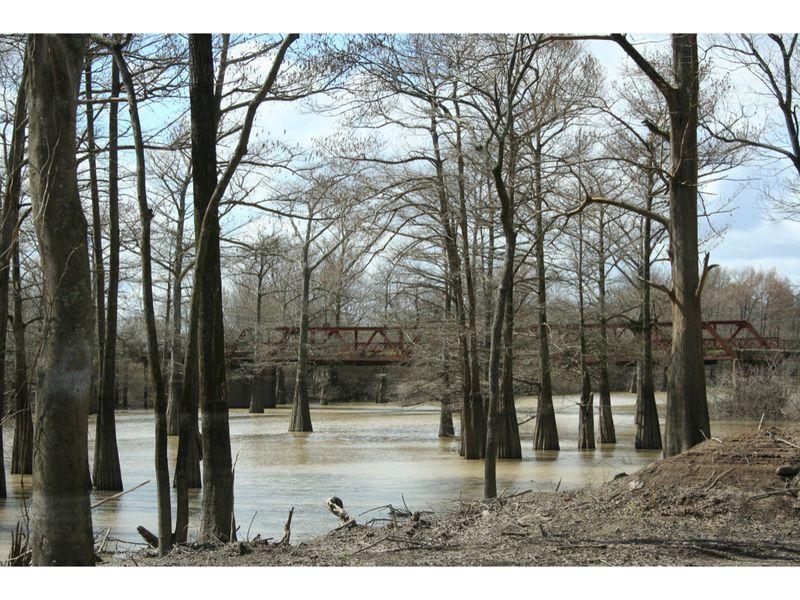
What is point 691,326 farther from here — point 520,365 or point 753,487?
point 520,365

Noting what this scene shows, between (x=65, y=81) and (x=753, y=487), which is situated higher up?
→ (x=65, y=81)

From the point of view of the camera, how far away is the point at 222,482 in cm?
830

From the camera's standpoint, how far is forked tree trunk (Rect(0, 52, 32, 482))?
25.2 feet

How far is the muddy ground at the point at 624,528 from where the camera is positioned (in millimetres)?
5660

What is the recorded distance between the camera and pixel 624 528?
6.56m

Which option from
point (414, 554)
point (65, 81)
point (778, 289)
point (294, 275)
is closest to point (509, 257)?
point (414, 554)

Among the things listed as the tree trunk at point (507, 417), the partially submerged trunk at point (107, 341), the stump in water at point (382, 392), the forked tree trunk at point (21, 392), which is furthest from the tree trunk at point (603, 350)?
the stump in water at point (382, 392)

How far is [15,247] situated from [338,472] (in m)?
9.56

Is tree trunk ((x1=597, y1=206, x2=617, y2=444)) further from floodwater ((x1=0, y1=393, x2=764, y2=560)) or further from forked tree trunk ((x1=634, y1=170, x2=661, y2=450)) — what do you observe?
forked tree trunk ((x1=634, y1=170, x2=661, y2=450))

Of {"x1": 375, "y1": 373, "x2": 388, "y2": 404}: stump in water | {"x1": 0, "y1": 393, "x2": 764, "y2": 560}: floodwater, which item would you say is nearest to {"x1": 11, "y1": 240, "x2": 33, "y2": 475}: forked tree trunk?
{"x1": 0, "y1": 393, "x2": 764, "y2": 560}: floodwater

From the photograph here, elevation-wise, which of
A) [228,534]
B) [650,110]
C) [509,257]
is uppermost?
[650,110]

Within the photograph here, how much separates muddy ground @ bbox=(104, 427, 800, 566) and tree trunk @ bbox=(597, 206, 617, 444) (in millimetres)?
15773

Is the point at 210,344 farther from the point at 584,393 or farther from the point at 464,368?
the point at 584,393

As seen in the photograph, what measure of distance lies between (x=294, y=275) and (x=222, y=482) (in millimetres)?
39889
